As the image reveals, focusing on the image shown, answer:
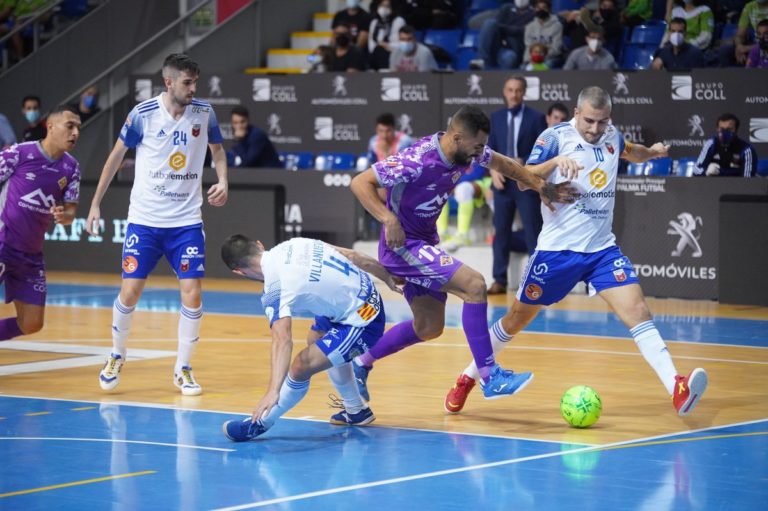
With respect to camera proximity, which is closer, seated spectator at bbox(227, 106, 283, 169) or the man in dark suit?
the man in dark suit

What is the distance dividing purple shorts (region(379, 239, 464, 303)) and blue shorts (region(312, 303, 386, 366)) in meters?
0.55

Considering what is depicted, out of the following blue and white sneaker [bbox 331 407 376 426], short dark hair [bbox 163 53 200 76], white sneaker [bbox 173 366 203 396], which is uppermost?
short dark hair [bbox 163 53 200 76]

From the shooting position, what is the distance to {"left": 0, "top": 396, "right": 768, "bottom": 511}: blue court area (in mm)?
6496

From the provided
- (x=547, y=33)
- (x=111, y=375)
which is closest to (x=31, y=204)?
(x=111, y=375)

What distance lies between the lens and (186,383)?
9.87 metres

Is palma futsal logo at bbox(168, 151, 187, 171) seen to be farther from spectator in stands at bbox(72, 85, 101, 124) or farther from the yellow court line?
spectator in stands at bbox(72, 85, 101, 124)

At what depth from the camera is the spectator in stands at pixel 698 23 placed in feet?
61.8

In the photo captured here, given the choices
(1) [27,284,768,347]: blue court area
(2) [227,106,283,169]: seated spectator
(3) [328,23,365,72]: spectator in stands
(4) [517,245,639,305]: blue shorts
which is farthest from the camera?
(3) [328,23,365,72]: spectator in stands

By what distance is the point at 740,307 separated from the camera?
620 inches

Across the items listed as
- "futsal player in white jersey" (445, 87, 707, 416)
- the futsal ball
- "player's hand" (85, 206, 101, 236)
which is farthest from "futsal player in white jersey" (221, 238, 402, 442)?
"player's hand" (85, 206, 101, 236)

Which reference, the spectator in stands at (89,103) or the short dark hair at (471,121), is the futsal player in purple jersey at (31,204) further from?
the spectator in stands at (89,103)

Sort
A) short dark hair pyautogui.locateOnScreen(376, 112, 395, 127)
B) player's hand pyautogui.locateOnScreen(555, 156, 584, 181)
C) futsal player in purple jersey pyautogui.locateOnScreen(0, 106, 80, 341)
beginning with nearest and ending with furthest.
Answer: player's hand pyautogui.locateOnScreen(555, 156, 584, 181)
futsal player in purple jersey pyautogui.locateOnScreen(0, 106, 80, 341)
short dark hair pyautogui.locateOnScreen(376, 112, 395, 127)

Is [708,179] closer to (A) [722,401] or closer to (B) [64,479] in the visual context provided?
(A) [722,401]

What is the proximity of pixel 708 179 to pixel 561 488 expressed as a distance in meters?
10.4
